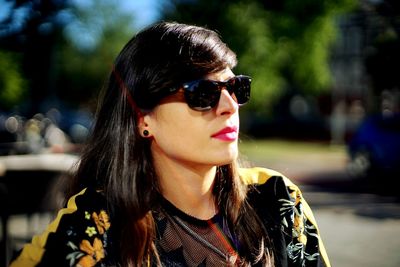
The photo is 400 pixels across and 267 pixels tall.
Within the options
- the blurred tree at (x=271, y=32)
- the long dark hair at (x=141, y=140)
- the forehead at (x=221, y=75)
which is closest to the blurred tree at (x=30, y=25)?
the long dark hair at (x=141, y=140)

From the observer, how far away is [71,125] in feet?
88.6

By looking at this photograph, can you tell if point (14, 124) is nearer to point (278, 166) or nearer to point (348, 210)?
point (278, 166)

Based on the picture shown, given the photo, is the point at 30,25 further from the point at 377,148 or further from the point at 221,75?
the point at 377,148

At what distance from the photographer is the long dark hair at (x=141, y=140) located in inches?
66.8

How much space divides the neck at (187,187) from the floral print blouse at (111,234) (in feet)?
0.38

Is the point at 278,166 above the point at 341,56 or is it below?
below

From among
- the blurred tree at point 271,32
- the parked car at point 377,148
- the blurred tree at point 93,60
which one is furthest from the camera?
the blurred tree at point 93,60

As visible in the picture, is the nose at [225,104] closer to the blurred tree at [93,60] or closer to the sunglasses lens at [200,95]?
the sunglasses lens at [200,95]

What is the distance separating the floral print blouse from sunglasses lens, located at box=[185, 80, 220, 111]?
0.39m

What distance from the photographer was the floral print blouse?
1.56 metres

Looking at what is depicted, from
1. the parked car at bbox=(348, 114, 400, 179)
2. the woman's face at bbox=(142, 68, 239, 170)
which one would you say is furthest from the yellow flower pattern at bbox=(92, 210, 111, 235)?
the parked car at bbox=(348, 114, 400, 179)

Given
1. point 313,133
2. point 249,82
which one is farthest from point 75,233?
point 313,133

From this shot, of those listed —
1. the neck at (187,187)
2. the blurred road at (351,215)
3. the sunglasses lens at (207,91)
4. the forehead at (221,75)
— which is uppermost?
the forehead at (221,75)

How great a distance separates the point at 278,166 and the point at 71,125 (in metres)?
14.0
